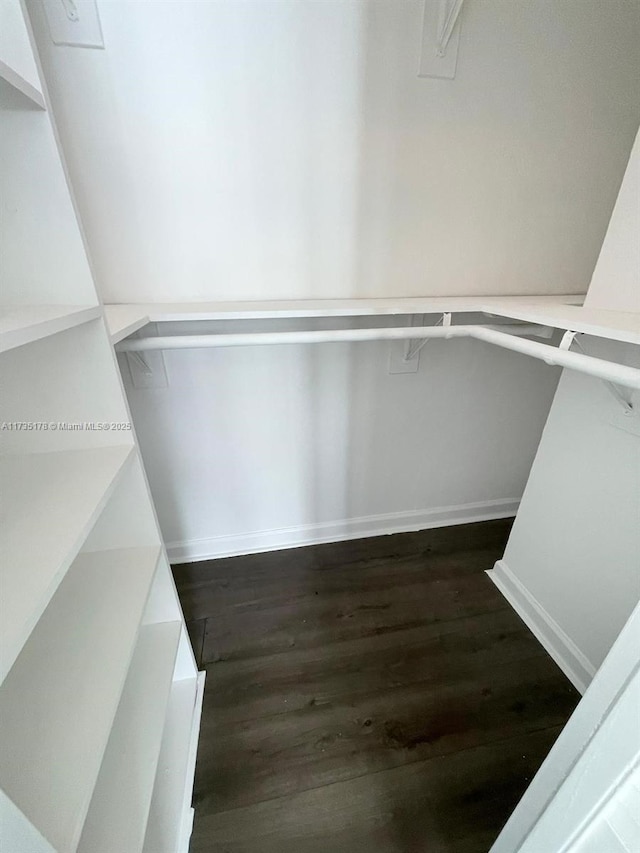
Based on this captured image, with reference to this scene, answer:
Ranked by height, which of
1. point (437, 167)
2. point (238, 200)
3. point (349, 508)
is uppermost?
point (437, 167)

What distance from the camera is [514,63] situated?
44.4 inches

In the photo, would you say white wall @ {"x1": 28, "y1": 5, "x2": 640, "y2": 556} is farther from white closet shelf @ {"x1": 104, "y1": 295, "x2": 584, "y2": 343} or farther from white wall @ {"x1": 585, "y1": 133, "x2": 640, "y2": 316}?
white wall @ {"x1": 585, "y1": 133, "x2": 640, "y2": 316}

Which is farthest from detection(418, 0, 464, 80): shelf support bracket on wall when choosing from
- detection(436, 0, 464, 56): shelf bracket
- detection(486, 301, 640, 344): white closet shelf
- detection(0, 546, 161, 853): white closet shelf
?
detection(0, 546, 161, 853): white closet shelf

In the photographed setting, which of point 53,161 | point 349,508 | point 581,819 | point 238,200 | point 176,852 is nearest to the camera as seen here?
point 581,819

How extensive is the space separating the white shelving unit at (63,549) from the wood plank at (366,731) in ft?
0.43

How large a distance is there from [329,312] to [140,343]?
0.58 metres

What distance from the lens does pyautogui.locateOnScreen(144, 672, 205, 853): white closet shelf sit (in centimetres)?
86

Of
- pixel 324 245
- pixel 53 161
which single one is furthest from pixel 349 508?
pixel 53 161

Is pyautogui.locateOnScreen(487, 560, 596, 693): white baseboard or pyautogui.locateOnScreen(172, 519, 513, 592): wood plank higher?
pyautogui.locateOnScreen(487, 560, 596, 693): white baseboard

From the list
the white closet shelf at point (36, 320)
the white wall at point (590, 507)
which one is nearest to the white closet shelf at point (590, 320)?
the white wall at point (590, 507)

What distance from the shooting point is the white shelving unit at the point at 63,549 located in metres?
0.51

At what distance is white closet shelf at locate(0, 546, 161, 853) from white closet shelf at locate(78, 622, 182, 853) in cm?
5

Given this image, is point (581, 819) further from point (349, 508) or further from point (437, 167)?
point (437, 167)

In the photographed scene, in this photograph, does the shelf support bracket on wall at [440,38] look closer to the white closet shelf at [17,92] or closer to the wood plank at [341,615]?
the white closet shelf at [17,92]
